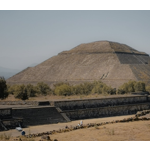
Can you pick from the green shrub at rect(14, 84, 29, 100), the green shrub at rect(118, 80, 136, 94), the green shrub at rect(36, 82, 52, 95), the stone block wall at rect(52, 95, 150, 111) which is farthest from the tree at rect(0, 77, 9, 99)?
the green shrub at rect(118, 80, 136, 94)

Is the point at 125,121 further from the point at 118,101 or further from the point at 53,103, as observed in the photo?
the point at 118,101

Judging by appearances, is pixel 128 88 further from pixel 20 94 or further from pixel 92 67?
pixel 92 67

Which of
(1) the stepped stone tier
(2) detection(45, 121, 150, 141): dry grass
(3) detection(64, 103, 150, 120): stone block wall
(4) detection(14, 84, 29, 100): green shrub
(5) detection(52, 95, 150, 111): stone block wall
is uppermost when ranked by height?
(1) the stepped stone tier

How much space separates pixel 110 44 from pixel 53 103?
201 feet

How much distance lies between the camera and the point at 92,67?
7494cm

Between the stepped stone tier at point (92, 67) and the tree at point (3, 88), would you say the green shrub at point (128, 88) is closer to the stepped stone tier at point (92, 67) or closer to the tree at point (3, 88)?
the stepped stone tier at point (92, 67)

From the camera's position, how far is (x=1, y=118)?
23.3 m

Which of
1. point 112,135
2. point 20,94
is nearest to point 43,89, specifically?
point 20,94

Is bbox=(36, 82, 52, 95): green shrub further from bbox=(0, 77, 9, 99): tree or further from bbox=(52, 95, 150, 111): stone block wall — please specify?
bbox=(52, 95, 150, 111): stone block wall

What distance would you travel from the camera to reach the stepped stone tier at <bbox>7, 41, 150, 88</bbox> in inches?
2576

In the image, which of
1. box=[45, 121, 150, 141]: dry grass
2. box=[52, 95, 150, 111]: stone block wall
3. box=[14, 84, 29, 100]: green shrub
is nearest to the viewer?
box=[45, 121, 150, 141]: dry grass

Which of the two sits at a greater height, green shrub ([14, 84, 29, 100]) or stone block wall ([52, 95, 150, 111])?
green shrub ([14, 84, 29, 100])

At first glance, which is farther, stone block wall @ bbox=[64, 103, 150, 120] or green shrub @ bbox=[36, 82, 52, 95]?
green shrub @ bbox=[36, 82, 52, 95]

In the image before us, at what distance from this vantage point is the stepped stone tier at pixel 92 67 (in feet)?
215
